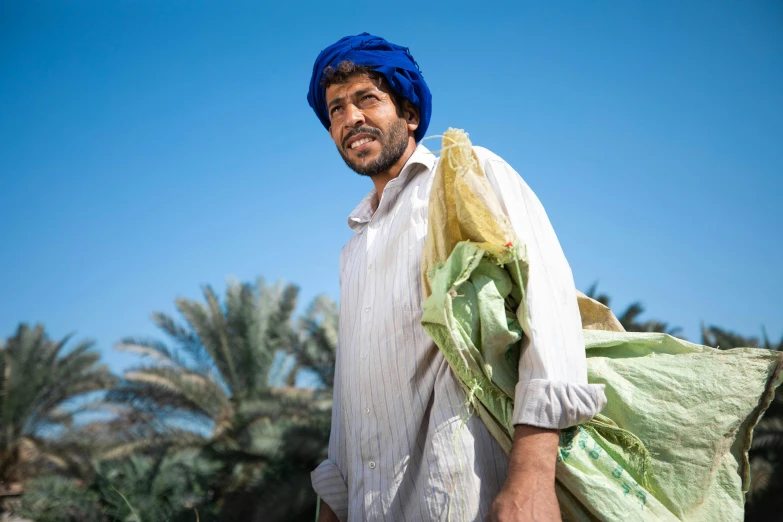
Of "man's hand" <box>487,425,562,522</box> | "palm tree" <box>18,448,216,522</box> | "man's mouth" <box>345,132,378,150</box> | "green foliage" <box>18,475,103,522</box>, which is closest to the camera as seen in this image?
"man's hand" <box>487,425,562,522</box>

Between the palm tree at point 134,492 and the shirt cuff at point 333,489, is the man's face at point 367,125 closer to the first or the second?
the shirt cuff at point 333,489

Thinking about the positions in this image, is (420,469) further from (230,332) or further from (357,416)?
(230,332)

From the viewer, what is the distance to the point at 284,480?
13102mm

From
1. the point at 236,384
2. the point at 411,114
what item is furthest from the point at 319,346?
the point at 411,114

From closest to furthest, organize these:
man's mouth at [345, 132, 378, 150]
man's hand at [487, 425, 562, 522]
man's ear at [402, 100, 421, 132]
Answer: man's hand at [487, 425, 562, 522] → man's mouth at [345, 132, 378, 150] → man's ear at [402, 100, 421, 132]

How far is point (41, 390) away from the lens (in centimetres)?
1630

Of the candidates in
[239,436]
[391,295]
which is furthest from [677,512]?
[239,436]

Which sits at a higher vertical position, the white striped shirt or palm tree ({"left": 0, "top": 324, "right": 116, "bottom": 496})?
palm tree ({"left": 0, "top": 324, "right": 116, "bottom": 496})

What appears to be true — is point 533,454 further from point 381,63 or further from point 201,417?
point 201,417

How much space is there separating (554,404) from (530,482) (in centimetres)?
19

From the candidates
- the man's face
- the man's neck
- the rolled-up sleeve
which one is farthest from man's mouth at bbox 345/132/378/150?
the rolled-up sleeve

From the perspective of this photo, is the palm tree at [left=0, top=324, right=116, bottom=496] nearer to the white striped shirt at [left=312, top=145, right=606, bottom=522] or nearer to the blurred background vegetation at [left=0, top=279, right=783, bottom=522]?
the blurred background vegetation at [left=0, top=279, right=783, bottom=522]

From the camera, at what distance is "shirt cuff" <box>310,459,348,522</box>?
2.29 meters

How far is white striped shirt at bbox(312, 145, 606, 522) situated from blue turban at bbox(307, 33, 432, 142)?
0.35 meters
